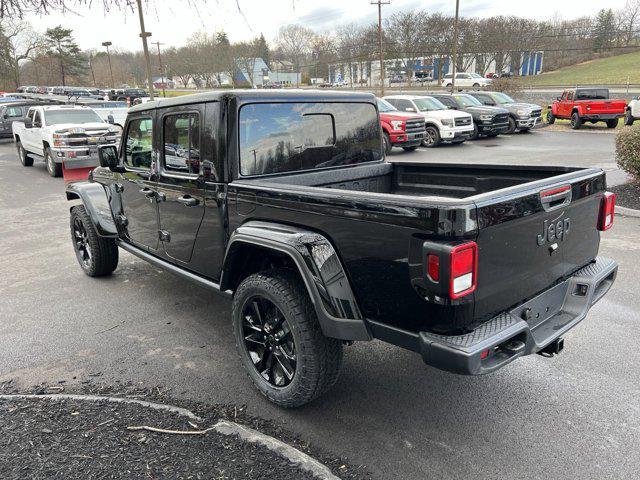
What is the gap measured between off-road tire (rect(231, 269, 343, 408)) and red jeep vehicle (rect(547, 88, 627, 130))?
21.9 m

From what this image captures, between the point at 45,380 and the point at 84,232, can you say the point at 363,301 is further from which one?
the point at 84,232

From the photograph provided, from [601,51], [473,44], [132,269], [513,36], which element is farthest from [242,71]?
[132,269]

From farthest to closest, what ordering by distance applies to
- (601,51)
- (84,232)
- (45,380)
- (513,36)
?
1. (601,51)
2. (513,36)
3. (84,232)
4. (45,380)

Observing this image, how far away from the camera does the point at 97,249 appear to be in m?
5.37

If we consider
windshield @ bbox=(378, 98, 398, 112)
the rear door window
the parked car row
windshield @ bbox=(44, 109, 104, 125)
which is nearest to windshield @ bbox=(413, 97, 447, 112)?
the parked car row

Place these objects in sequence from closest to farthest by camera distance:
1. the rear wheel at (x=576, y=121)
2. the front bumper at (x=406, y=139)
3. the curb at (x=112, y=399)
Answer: the curb at (x=112, y=399) < the front bumper at (x=406, y=139) < the rear wheel at (x=576, y=121)

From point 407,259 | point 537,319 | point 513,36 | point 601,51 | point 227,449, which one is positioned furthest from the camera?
point 601,51

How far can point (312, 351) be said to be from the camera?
2.75 m

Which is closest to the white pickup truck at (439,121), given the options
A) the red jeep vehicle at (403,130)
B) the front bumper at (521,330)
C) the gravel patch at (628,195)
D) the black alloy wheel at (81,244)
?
the red jeep vehicle at (403,130)

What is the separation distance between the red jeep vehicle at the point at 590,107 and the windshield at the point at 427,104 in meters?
6.95

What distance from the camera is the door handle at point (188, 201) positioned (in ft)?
11.6

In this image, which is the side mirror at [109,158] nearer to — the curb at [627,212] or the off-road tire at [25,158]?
the curb at [627,212]

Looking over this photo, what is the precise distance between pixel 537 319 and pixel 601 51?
290ft

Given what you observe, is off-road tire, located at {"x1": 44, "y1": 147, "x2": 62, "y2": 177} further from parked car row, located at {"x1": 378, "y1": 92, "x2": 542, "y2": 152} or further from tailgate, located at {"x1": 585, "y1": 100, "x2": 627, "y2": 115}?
tailgate, located at {"x1": 585, "y1": 100, "x2": 627, "y2": 115}
